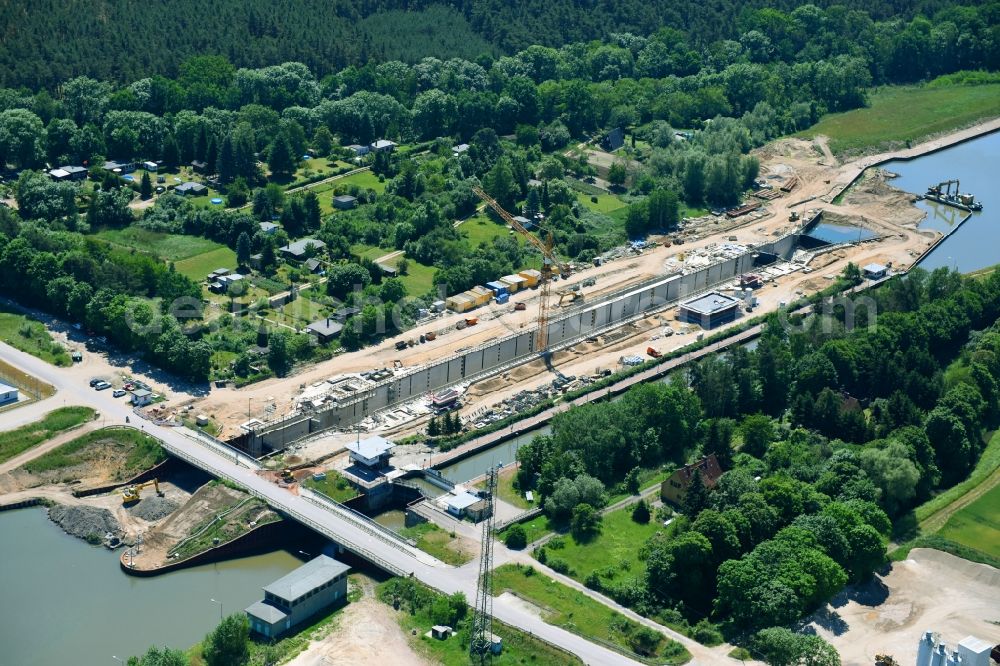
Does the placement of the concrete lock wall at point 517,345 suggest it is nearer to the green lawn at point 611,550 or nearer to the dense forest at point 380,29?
the green lawn at point 611,550

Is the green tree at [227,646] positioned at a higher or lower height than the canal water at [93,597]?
higher

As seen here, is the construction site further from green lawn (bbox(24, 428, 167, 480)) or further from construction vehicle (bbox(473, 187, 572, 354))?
green lawn (bbox(24, 428, 167, 480))

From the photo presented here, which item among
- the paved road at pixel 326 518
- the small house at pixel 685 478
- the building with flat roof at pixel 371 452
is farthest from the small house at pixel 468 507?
the small house at pixel 685 478

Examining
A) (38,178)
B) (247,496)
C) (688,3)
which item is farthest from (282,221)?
(688,3)

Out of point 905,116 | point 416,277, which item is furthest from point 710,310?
point 905,116

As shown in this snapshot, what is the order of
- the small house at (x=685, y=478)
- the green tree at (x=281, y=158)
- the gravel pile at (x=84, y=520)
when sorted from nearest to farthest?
the gravel pile at (x=84, y=520), the small house at (x=685, y=478), the green tree at (x=281, y=158)

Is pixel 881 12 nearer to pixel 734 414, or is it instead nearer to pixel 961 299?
pixel 961 299
